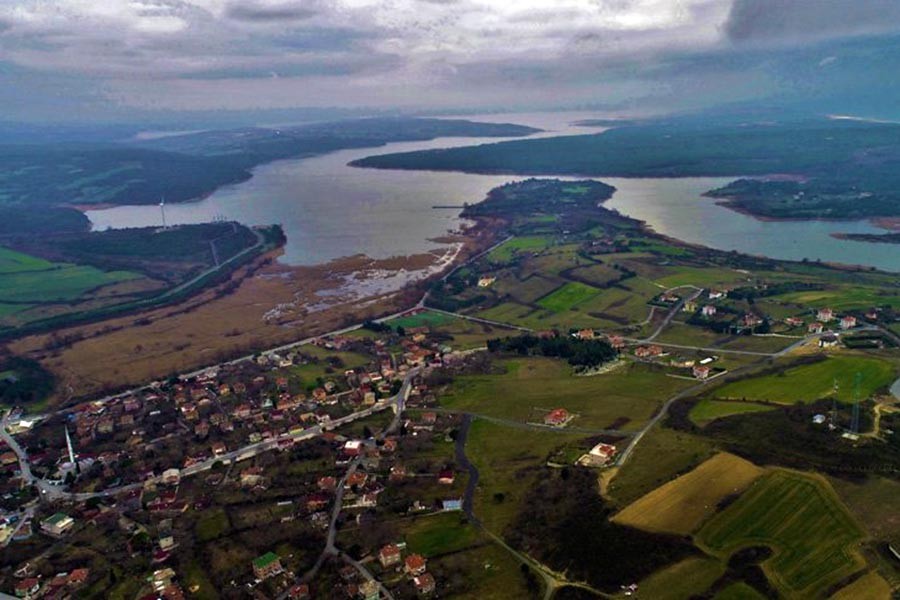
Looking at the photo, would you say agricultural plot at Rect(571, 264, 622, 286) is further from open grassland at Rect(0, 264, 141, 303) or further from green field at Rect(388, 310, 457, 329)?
open grassland at Rect(0, 264, 141, 303)

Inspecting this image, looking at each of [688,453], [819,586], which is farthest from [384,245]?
[819,586]

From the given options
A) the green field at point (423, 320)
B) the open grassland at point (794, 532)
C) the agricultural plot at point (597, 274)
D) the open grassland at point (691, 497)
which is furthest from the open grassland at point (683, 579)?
the agricultural plot at point (597, 274)

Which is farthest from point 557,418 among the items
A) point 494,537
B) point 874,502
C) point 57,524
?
point 57,524

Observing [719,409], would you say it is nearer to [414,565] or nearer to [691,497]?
[691,497]

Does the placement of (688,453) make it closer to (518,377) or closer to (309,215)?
(518,377)

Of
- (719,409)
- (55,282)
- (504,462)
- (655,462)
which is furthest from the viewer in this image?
(55,282)

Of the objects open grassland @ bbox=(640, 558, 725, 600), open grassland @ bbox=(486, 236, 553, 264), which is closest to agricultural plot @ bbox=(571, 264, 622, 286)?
open grassland @ bbox=(486, 236, 553, 264)

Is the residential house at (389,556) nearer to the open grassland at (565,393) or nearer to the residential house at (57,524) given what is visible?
the open grassland at (565,393)

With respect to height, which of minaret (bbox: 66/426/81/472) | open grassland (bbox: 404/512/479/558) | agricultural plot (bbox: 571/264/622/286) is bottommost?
minaret (bbox: 66/426/81/472)
